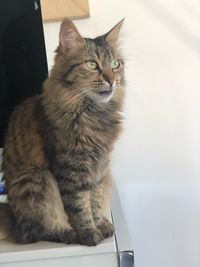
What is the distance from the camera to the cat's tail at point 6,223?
99 centimetres

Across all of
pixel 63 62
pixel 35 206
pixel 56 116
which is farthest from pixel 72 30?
pixel 35 206

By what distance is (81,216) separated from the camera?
93cm

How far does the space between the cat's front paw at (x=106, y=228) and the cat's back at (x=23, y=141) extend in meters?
0.21

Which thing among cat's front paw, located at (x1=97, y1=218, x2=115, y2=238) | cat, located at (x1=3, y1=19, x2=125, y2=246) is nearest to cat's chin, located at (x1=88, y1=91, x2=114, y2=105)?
cat, located at (x1=3, y1=19, x2=125, y2=246)

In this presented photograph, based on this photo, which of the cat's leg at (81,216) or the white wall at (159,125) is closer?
the cat's leg at (81,216)

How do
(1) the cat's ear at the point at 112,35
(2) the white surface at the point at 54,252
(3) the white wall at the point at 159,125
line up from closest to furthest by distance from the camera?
(2) the white surface at the point at 54,252
(1) the cat's ear at the point at 112,35
(3) the white wall at the point at 159,125

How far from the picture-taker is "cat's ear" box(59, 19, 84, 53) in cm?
93

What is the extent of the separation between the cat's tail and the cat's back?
0.30ft

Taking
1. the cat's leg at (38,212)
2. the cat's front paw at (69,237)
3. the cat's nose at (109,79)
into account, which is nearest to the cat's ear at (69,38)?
the cat's nose at (109,79)

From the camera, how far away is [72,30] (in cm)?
93

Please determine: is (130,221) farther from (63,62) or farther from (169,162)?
(63,62)

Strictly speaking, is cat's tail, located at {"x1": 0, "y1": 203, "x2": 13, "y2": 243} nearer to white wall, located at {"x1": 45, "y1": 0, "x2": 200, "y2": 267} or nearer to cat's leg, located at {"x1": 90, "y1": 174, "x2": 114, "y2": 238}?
cat's leg, located at {"x1": 90, "y1": 174, "x2": 114, "y2": 238}

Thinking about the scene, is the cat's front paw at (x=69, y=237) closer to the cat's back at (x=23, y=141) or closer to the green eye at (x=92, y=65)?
the cat's back at (x=23, y=141)

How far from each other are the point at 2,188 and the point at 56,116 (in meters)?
0.30
